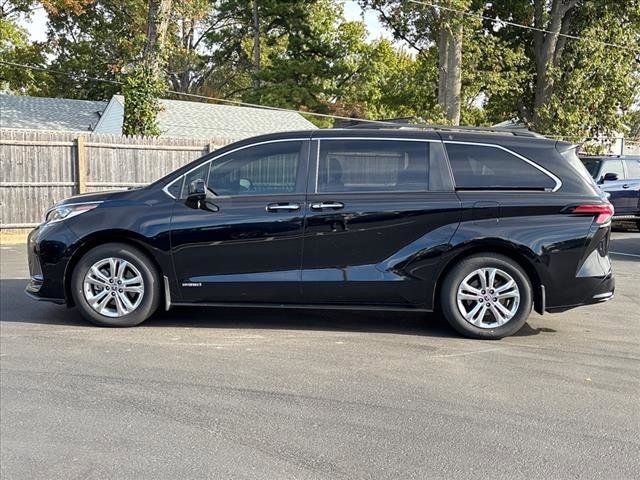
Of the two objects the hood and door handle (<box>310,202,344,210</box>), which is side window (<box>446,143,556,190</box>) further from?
the hood

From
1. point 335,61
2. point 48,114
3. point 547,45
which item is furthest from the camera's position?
point 335,61

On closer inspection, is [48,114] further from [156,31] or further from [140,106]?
[140,106]

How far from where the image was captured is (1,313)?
21.8ft

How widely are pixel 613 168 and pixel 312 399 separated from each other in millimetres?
14312

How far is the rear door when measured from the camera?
230 inches

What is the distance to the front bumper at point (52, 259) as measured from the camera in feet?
19.8

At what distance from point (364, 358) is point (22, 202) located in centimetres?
1044

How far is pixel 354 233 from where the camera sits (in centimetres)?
587

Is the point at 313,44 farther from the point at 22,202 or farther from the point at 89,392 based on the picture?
the point at 89,392

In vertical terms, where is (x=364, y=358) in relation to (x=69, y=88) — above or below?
below

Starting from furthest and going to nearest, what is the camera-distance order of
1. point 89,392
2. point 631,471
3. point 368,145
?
point 368,145 < point 89,392 < point 631,471

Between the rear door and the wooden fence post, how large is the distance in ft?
30.2

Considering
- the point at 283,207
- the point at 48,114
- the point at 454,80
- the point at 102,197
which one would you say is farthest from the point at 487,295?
the point at 48,114

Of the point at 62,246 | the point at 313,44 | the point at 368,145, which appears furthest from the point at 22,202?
→ the point at 313,44
